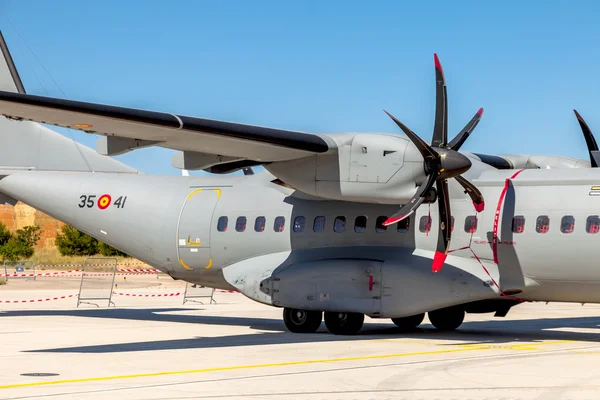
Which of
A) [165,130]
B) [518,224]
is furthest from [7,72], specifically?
[518,224]

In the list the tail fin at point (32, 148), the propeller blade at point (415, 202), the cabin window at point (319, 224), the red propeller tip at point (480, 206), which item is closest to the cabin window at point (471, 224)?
the red propeller tip at point (480, 206)

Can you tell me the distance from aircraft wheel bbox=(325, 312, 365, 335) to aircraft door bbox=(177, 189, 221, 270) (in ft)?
11.4

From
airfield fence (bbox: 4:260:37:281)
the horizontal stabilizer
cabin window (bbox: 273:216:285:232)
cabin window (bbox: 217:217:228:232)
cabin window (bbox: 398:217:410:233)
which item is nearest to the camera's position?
cabin window (bbox: 398:217:410:233)

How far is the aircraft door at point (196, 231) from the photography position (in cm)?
1988

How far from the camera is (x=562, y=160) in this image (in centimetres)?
2012

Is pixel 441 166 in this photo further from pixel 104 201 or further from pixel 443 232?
pixel 104 201

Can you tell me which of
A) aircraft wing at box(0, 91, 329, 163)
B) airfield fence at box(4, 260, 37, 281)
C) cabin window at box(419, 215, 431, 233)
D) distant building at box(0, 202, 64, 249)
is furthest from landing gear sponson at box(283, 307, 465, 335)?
distant building at box(0, 202, 64, 249)

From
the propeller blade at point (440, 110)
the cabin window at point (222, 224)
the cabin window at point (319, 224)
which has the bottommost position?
the cabin window at point (222, 224)

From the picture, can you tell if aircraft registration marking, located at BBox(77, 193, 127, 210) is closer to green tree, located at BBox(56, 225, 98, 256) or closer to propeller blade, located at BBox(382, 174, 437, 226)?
propeller blade, located at BBox(382, 174, 437, 226)

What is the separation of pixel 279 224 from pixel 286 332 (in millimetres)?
2392

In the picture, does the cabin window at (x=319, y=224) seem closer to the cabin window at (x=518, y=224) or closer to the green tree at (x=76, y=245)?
the cabin window at (x=518, y=224)

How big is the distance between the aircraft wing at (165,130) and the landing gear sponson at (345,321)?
359 centimetres

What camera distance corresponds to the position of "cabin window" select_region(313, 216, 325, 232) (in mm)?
18281

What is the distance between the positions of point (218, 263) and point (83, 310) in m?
7.09
